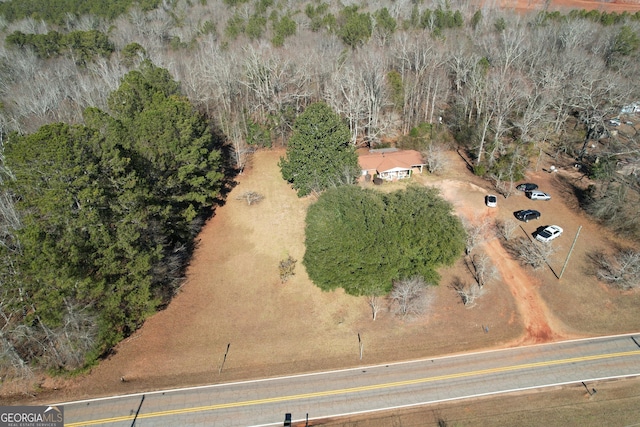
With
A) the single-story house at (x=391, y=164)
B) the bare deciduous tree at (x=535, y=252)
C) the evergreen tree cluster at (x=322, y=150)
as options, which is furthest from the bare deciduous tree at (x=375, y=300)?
the single-story house at (x=391, y=164)

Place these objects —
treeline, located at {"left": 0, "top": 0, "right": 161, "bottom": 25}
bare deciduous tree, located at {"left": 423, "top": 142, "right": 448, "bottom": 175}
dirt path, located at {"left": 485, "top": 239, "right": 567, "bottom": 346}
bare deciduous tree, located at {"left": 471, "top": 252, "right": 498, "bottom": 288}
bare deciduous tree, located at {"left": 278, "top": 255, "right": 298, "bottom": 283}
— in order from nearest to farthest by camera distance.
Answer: dirt path, located at {"left": 485, "top": 239, "right": 567, "bottom": 346}
bare deciduous tree, located at {"left": 471, "top": 252, "right": 498, "bottom": 288}
bare deciduous tree, located at {"left": 278, "top": 255, "right": 298, "bottom": 283}
bare deciduous tree, located at {"left": 423, "top": 142, "right": 448, "bottom": 175}
treeline, located at {"left": 0, "top": 0, "right": 161, "bottom": 25}

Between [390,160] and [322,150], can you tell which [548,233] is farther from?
[322,150]

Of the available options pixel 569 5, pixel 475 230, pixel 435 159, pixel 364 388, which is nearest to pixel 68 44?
pixel 435 159

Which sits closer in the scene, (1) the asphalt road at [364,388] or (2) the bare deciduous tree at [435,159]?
(1) the asphalt road at [364,388]

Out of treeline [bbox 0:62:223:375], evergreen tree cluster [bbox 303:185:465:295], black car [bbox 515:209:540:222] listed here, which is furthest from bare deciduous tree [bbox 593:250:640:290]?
treeline [bbox 0:62:223:375]

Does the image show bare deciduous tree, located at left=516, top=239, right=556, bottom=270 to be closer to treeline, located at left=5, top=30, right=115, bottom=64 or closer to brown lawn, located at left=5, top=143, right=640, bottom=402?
brown lawn, located at left=5, top=143, right=640, bottom=402

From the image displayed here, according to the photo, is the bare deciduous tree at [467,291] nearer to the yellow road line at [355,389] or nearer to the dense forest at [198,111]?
the yellow road line at [355,389]

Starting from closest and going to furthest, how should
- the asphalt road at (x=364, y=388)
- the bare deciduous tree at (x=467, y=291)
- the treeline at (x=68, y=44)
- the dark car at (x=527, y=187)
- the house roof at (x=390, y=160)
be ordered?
1. the asphalt road at (x=364, y=388)
2. the bare deciduous tree at (x=467, y=291)
3. the dark car at (x=527, y=187)
4. the house roof at (x=390, y=160)
5. the treeline at (x=68, y=44)
